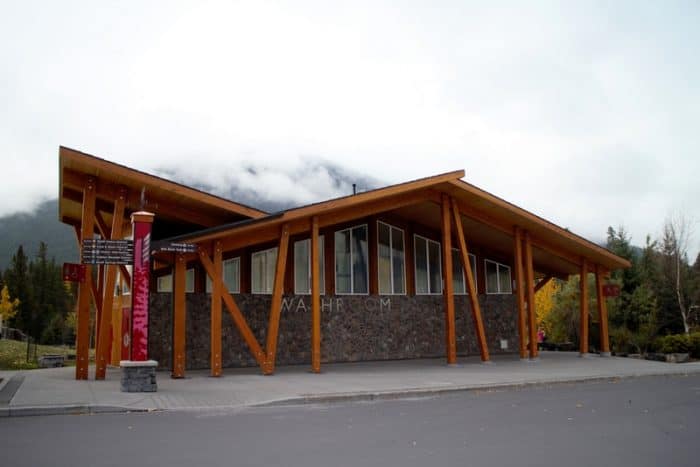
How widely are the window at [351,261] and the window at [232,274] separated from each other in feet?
12.4

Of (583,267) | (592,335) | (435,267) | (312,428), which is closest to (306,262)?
(435,267)

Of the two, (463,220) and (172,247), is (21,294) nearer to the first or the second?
(463,220)

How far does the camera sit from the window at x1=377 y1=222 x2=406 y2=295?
981 inches

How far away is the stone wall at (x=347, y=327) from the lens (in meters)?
20.6

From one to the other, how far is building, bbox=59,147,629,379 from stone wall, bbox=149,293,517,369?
0.14 ft

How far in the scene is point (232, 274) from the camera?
866 inches

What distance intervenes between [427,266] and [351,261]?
366 cm

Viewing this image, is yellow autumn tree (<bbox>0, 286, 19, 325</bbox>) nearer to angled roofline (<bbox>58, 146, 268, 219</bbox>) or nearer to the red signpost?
angled roofline (<bbox>58, 146, 268, 219</bbox>)

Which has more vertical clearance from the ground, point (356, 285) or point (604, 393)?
point (356, 285)

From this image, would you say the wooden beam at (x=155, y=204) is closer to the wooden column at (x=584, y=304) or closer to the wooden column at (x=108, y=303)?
the wooden column at (x=108, y=303)

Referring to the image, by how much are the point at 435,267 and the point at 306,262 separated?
19.8ft

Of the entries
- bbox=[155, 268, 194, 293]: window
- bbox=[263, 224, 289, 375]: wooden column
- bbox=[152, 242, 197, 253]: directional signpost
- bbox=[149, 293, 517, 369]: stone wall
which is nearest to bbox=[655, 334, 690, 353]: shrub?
bbox=[149, 293, 517, 369]: stone wall

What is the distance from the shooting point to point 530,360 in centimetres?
2402

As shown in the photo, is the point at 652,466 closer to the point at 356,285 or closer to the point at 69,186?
the point at 69,186
